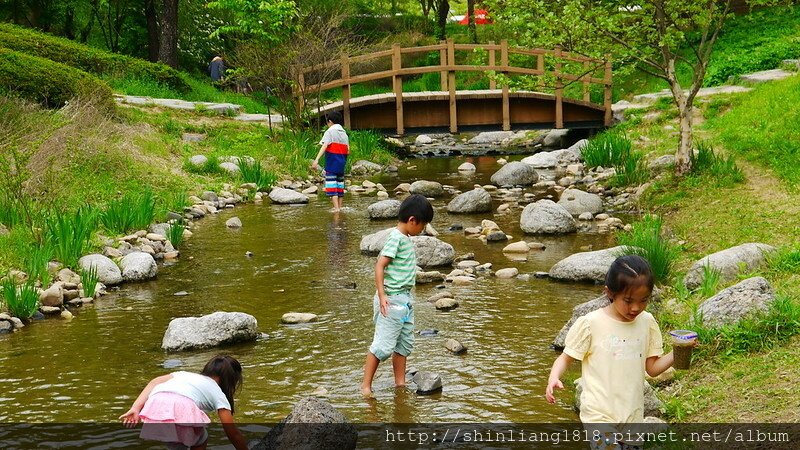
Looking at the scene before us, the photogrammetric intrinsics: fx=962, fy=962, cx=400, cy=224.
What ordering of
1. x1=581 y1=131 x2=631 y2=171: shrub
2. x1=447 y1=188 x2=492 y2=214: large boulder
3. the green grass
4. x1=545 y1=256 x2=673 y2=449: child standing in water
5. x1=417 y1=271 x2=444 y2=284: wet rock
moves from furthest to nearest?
x1=581 y1=131 x2=631 y2=171: shrub → x1=447 y1=188 x2=492 y2=214: large boulder → the green grass → x1=417 y1=271 x2=444 y2=284: wet rock → x1=545 y1=256 x2=673 y2=449: child standing in water

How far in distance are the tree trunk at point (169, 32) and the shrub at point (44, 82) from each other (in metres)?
8.67

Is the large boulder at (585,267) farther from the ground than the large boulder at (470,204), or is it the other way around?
the large boulder at (470,204)

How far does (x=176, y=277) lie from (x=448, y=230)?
445 cm

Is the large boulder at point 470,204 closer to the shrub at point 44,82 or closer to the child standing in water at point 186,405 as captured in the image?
the shrub at point 44,82

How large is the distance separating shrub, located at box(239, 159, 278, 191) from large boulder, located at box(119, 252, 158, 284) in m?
6.48

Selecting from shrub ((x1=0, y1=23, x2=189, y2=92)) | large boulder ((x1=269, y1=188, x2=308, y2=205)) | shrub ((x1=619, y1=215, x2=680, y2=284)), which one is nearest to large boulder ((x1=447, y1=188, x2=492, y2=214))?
large boulder ((x1=269, y1=188, x2=308, y2=205))

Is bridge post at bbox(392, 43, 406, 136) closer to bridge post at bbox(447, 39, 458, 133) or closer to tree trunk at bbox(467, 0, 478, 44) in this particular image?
bridge post at bbox(447, 39, 458, 133)

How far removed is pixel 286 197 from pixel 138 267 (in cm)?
601

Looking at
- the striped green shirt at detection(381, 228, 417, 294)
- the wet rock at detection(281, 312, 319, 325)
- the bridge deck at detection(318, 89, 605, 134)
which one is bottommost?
the wet rock at detection(281, 312, 319, 325)

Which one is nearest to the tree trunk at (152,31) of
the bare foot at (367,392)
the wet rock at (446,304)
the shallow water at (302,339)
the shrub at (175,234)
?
the shallow water at (302,339)

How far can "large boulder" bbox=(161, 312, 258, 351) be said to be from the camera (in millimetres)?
8750

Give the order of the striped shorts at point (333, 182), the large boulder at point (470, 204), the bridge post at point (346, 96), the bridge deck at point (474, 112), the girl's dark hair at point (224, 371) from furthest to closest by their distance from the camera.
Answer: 1. the bridge deck at point (474, 112)
2. the bridge post at point (346, 96)
3. the striped shorts at point (333, 182)
4. the large boulder at point (470, 204)
5. the girl's dark hair at point (224, 371)

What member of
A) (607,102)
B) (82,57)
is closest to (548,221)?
(607,102)

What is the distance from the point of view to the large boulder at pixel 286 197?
1741 cm
